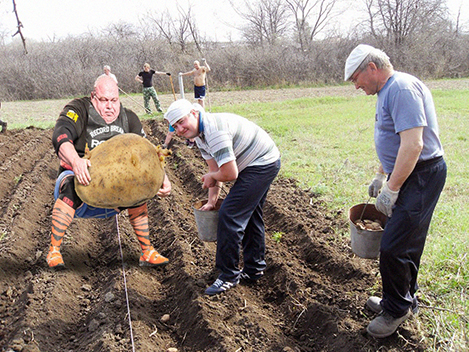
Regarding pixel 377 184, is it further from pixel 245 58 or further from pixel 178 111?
pixel 245 58

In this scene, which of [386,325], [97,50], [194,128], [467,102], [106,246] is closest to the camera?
[386,325]

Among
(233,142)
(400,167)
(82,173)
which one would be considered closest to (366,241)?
(400,167)

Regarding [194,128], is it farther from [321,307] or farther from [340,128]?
[340,128]

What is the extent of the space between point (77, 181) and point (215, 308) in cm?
162

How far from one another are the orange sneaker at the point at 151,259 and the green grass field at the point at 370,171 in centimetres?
243

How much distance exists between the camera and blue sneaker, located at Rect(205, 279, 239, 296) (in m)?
3.72

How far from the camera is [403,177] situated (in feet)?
8.68

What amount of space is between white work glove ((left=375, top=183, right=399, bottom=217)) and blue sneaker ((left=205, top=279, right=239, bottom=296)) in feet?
5.17

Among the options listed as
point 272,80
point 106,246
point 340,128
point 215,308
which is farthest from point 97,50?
point 215,308

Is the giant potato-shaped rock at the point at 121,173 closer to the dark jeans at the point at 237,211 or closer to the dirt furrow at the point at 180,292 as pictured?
the dark jeans at the point at 237,211

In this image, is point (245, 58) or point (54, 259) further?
point (245, 58)

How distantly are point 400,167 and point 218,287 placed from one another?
6.32 ft

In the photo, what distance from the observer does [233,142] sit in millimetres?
3459

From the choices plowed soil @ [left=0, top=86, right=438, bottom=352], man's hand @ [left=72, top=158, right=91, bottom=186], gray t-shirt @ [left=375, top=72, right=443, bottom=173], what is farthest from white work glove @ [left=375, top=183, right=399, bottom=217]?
man's hand @ [left=72, top=158, right=91, bottom=186]
